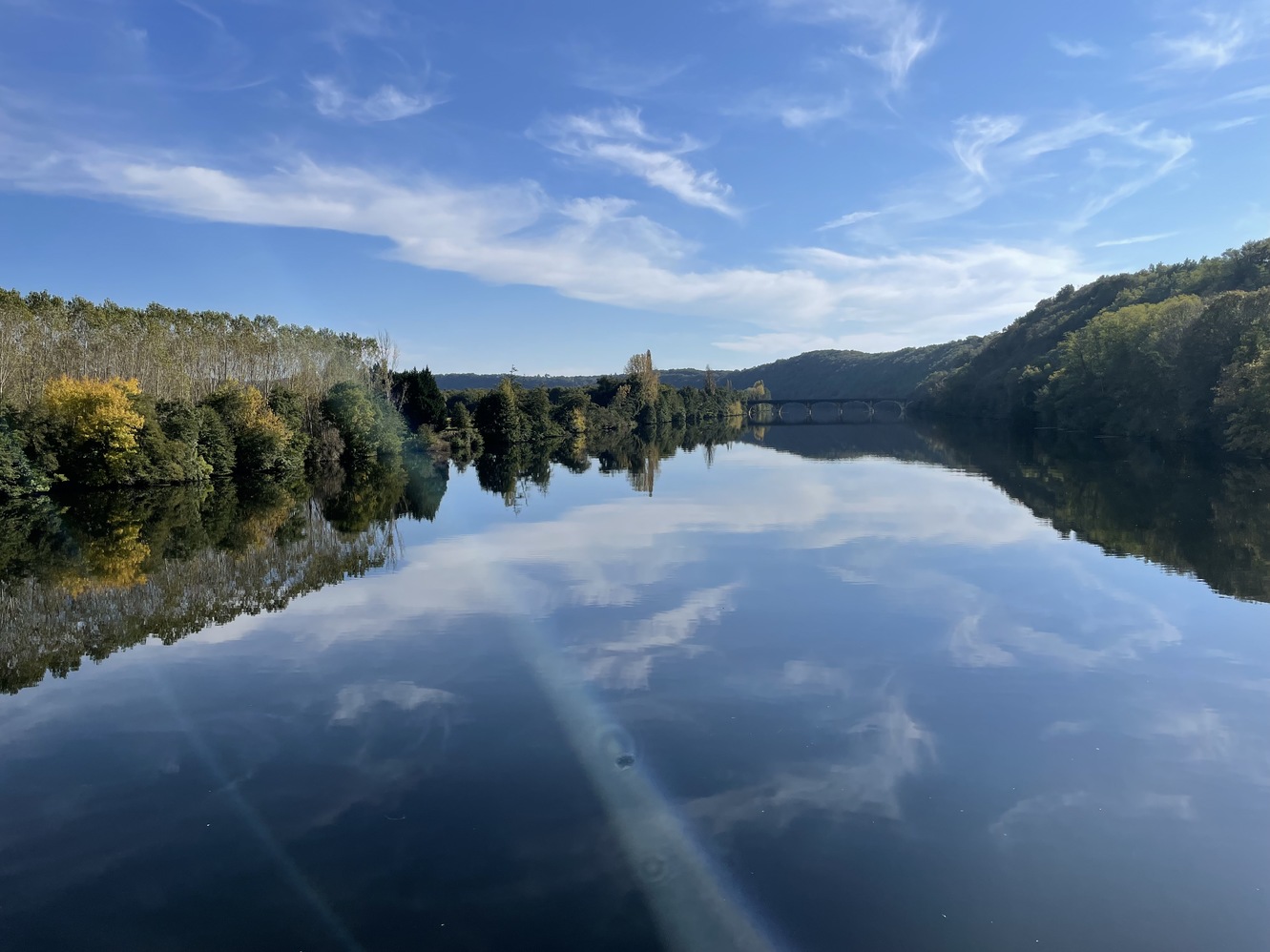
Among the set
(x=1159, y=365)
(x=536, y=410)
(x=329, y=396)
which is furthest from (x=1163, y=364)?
(x=329, y=396)

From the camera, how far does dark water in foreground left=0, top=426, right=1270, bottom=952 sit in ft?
22.9

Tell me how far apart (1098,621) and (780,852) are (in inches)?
414

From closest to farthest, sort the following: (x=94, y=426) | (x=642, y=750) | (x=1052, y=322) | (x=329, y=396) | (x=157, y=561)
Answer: (x=642, y=750) < (x=157, y=561) < (x=94, y=426) < (x=329, y=396) < (x=1052, y=322)

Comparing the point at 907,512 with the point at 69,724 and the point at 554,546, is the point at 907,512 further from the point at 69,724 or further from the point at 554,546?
the point at 69,724

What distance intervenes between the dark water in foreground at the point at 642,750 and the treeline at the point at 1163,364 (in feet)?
107

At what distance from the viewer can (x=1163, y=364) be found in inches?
2370

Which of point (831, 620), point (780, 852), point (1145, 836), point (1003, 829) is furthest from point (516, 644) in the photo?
point (1145, 836)

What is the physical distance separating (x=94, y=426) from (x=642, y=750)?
120ft

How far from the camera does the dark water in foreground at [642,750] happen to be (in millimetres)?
6969

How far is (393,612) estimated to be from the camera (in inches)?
659

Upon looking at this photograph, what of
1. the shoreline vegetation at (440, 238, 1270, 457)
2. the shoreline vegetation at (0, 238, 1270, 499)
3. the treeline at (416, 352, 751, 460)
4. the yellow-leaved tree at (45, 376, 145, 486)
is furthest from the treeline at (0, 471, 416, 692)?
the shoreline vegetation at (440, 238, 1270, 457)

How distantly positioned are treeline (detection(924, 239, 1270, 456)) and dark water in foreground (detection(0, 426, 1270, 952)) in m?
32.7

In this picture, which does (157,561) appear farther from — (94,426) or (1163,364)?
(1163,364)

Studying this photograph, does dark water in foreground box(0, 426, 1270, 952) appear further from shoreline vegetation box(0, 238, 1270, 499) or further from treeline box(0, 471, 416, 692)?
shoreline vegetation box(0, 238, 1270, 499)
